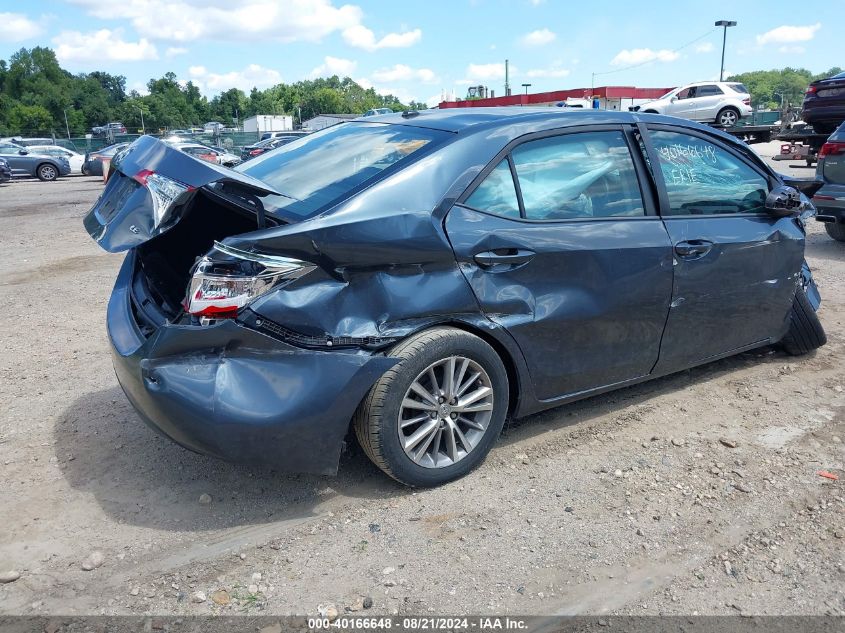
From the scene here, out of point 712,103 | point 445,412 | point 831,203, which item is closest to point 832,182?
point 831,203

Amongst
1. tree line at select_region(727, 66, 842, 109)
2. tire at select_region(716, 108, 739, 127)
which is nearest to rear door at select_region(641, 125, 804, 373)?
tire at select_region(716, 108, 739, 127)

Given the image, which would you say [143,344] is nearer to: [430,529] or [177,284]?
[177,284]

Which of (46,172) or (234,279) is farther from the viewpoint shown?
(46,172)

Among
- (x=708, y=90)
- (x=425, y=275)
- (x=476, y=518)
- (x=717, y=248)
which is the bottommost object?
(x=476, y=518)

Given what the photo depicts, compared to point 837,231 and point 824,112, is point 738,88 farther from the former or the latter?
point 837,231

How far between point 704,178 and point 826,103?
1366 centimetres

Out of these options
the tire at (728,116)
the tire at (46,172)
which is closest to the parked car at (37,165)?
the tire at (46,172)

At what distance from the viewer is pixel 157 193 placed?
2.87m

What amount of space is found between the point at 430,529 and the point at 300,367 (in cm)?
88

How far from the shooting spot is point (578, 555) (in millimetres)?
2826

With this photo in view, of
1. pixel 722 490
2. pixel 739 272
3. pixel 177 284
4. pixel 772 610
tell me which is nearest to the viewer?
pixel 772 610

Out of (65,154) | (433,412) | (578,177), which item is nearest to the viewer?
(433,412)

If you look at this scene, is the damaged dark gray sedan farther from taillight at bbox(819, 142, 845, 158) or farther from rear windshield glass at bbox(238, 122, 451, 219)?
taillight at bbox(819, 142, 845, 158)

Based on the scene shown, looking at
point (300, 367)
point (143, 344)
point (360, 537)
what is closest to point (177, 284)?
point (143, 344)
